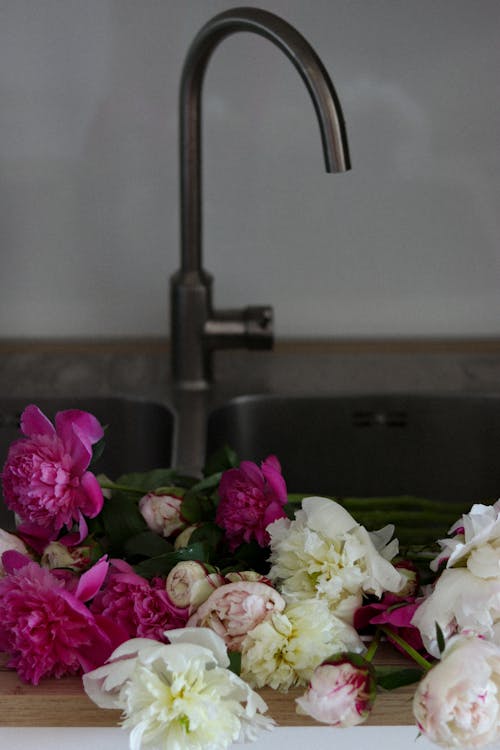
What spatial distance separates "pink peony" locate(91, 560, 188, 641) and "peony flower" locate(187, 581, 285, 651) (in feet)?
0.06

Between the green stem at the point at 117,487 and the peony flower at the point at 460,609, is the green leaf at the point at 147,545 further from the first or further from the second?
the peony flower at the point at 460,609

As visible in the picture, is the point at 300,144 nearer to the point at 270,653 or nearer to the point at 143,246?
the point at 143,246

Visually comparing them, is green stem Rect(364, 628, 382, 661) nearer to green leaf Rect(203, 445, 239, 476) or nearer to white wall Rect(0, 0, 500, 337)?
green leaf Rect(203, 445, 239, 476)

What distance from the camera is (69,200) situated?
1.50 meters

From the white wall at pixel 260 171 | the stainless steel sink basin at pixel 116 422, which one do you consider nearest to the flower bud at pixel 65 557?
the stainless steel sink basin at pixel 116 422

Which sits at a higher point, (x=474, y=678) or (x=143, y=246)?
(x=143, y=246)

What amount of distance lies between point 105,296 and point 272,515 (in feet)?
2.69

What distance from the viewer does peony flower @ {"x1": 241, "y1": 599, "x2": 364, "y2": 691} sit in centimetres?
Answer: 67

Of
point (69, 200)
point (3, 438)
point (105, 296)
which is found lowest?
point (3, 438)

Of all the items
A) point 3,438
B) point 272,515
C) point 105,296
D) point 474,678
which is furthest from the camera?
point 105,296

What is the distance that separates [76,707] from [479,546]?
262 millimetres

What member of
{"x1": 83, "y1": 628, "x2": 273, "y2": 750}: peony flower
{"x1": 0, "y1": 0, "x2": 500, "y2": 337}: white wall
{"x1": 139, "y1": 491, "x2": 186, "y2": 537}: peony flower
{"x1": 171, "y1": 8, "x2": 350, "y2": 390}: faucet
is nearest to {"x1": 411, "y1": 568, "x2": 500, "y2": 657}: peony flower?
{"x1": 83, "y1": 628, "x2": 273, "y2": 750}: peony flower

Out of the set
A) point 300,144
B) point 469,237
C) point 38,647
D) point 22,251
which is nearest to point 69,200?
point 22,251

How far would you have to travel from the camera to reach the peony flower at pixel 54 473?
0.76m
